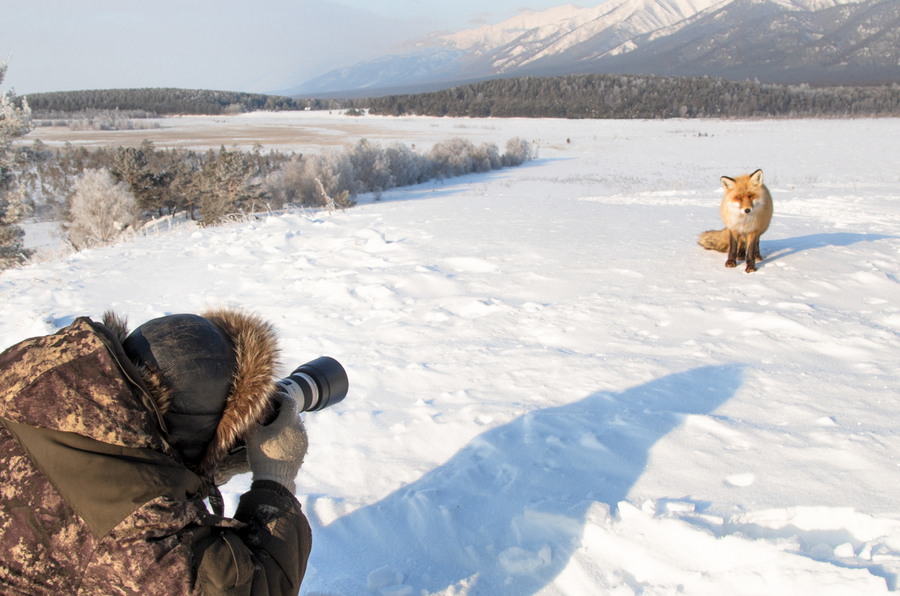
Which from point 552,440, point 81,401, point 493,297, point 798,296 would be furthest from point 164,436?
point 798,296

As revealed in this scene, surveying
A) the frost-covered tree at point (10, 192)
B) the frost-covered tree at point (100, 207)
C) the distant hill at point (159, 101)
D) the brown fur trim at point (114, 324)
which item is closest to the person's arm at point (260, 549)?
the brown fur trim at point (114, 324)

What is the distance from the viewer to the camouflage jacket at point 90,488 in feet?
3.52

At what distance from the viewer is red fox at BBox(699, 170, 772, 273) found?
16.5 feet

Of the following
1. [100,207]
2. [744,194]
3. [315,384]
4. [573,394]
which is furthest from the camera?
[100,207]

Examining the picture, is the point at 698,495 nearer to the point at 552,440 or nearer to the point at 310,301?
the point at 552,440

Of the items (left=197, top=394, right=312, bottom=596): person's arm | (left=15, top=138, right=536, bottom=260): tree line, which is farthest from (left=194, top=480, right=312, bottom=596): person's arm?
(left=15, top=138, right=536, bottom=260): tree line

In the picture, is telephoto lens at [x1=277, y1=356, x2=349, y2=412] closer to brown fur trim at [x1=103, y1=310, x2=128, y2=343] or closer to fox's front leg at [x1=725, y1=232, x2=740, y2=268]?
brown fur trim at [x1=103, y1=310, x2=128, y2=343]

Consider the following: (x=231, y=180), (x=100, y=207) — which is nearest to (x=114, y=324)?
(x=231, y=180)

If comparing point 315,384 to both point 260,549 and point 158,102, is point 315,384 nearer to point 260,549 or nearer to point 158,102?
point 260,549

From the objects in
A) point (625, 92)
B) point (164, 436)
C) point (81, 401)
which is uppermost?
point (625, 92)

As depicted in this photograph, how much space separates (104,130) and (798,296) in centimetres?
7629

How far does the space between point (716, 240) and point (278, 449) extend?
5251 mm

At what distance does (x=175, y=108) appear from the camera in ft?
321

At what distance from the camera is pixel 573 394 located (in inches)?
116
